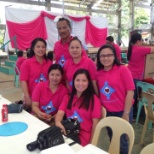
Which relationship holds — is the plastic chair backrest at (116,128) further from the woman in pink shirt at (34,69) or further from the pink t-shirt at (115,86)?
the woman in pink shirt at (34,69)

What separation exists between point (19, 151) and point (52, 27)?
7581mm

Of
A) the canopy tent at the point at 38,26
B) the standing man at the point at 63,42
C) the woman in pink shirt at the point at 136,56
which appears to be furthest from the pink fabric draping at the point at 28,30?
the standing man at the point at 63,42

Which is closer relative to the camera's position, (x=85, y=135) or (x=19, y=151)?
(x=19, y=151)

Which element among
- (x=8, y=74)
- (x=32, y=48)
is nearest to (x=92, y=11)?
(x=8, y=74)

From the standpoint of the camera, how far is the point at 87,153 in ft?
3.52

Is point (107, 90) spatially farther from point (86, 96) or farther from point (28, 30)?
point (28, 30)

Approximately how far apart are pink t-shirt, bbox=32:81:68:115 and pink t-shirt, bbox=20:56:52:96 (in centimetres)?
19

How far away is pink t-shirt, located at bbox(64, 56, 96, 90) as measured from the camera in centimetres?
191

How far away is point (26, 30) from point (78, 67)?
6.16 m

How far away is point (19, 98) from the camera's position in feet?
15.0

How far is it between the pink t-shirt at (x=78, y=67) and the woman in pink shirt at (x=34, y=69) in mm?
320

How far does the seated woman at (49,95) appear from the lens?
1.97m

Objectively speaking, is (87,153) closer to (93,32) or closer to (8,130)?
(8,130)

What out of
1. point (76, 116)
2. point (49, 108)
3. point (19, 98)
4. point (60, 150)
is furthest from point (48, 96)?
Result: point (19, 98)
